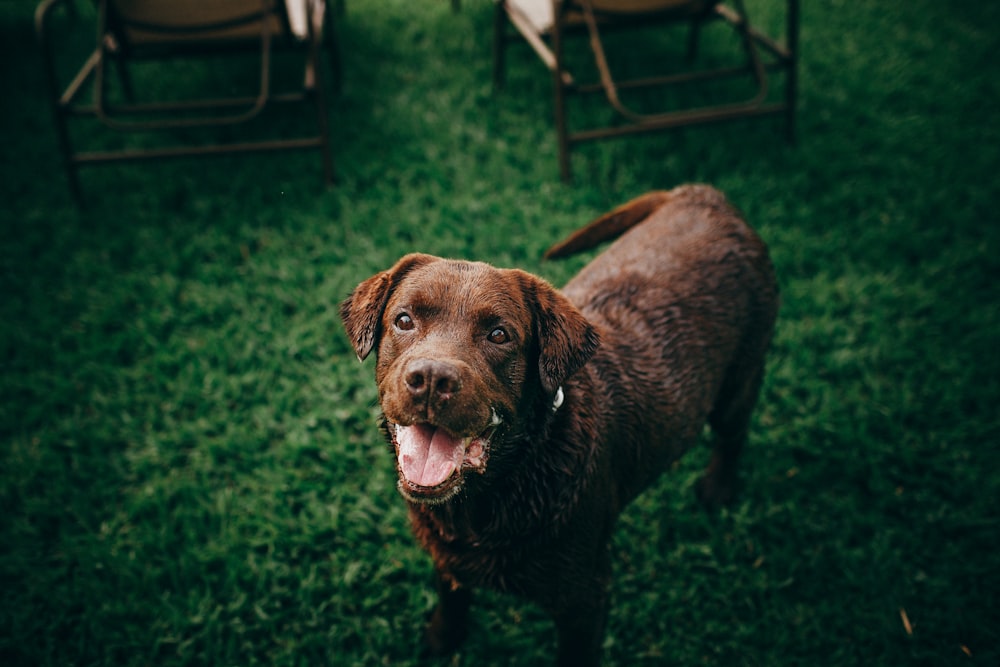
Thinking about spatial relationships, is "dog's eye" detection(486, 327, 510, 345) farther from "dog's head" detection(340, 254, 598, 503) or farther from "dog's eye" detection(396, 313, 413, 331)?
"dog's eye" detection(396, 313, 413, 331)

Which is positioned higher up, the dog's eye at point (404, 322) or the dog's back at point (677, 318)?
the dog's eye at point (404, 322)

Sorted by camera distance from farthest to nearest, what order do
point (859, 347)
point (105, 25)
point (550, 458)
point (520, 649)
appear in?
point (105, 25) < point (859, 347) < point (520, 649) < point (550, 458)

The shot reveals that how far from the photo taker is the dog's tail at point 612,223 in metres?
2.64

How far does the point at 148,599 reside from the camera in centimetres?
260

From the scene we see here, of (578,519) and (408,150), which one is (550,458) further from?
(408,150)

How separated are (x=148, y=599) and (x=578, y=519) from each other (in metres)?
1.93

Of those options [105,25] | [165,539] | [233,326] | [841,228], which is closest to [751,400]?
[841,228]

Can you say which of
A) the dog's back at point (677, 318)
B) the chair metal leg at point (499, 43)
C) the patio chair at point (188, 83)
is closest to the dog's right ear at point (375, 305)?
the dog's back at point (677, 318)

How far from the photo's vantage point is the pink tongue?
66.9 inches

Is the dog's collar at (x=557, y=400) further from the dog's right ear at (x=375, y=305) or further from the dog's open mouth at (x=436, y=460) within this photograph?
the dog's right ear at (x=375, y=305)

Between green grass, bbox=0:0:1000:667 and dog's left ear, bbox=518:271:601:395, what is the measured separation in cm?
135

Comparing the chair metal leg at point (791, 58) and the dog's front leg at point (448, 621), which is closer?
the dog's front leg at point (448, 621)

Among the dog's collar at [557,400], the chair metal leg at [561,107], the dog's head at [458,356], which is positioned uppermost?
the chair metal leg at [561,107]

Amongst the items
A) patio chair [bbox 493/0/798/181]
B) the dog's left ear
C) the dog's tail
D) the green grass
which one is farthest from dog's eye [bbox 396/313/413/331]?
patio chair [bbox 493/0/798/181]
